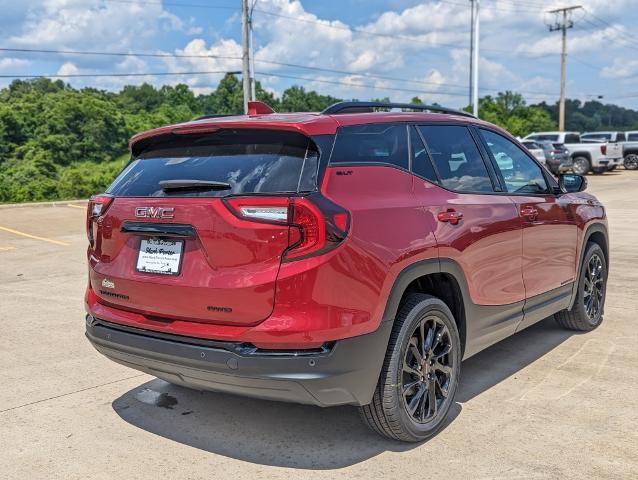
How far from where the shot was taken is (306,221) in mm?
2977

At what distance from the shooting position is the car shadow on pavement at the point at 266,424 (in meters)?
3.47

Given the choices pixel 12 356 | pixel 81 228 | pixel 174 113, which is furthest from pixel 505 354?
pixel 174 113

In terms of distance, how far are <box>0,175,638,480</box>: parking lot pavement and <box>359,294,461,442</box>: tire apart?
14 cm

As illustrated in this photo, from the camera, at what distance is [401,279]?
130 inches

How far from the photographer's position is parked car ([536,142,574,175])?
28297mm

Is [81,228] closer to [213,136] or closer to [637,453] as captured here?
[213,136]

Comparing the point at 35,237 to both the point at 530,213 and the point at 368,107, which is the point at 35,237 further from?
the point at 530,213

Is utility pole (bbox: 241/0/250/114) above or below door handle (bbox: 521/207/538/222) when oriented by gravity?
above

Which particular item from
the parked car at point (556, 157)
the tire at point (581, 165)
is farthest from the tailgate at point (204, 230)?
the tire at point (581, 165)

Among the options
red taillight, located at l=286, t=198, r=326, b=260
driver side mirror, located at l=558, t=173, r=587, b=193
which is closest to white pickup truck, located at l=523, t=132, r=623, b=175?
driver side mirror, located at l=558, t=173, r=587, b=193

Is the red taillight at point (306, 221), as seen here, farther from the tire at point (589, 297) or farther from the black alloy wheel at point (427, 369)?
the tire at point (589, 297)

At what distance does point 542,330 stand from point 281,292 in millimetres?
3575

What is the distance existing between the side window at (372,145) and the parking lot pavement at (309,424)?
1.54 metres

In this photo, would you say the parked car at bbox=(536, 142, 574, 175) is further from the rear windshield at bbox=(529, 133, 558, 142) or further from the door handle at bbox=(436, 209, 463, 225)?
the door handle at bbox=(436, 209, 463, 225)
